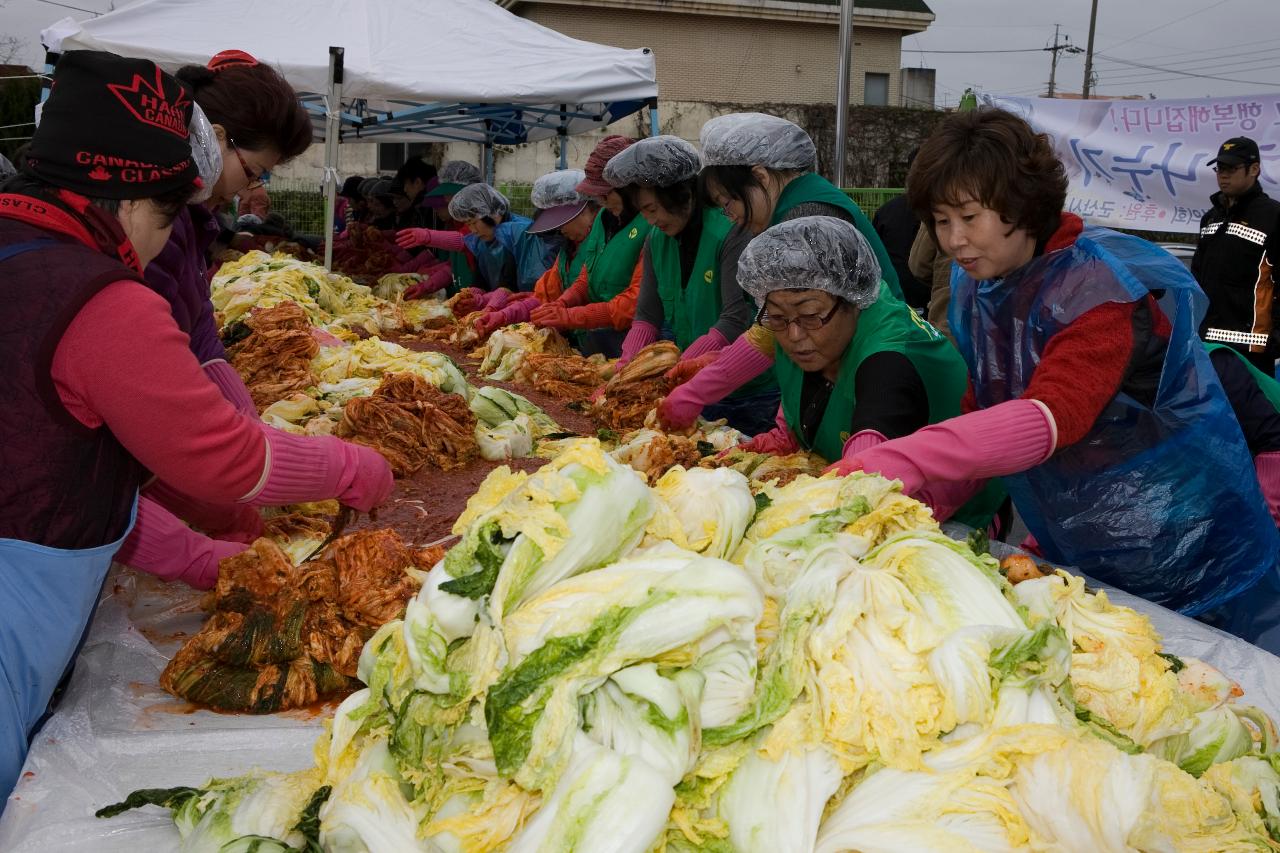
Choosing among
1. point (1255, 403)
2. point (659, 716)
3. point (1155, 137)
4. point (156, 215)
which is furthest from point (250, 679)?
point (1155, 137)

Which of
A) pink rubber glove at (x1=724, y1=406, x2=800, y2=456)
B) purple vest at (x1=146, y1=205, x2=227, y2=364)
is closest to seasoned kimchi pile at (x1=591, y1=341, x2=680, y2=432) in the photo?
pink rubber glove at (x1=724, y1=406, x2=800, y2=456)

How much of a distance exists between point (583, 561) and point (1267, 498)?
2.80m

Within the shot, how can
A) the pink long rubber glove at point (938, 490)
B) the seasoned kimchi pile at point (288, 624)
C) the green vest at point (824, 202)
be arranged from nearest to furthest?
the seasoned kimchi pile at point (288, 624) < the pink long rubber glove at point (938, 490) < the green vest at point (824, 202)

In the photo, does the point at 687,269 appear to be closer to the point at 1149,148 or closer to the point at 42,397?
the point at 42,397

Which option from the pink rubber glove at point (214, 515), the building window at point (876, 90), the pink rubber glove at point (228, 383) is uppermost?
the building window at point (876, 90)

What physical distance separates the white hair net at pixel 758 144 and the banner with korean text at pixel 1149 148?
5.53 meters

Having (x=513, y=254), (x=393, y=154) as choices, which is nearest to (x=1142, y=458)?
(x=513, y=254)

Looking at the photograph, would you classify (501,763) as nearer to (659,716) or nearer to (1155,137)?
(659,716)

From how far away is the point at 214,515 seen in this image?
3.15m

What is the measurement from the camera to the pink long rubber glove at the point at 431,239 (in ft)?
37.5

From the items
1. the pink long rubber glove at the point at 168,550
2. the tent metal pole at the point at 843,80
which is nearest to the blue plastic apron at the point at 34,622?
the pink long rubber glove at the point at 168,550

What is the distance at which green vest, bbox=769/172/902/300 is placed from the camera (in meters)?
4.57

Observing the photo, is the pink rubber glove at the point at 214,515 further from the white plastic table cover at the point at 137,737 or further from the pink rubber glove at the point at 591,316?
the pink rubber glove at the point at 591,316

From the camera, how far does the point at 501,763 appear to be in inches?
61.0
